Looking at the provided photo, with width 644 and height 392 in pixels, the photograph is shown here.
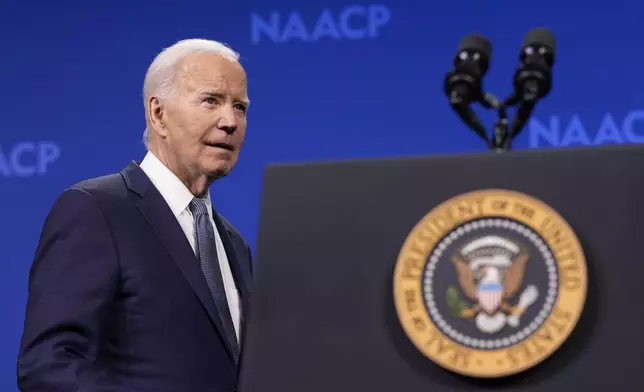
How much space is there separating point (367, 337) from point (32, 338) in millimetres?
633

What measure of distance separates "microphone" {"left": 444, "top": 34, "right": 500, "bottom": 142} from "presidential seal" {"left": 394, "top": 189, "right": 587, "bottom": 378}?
0.74 feet

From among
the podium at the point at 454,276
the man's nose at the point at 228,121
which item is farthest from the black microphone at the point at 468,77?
the man's nose at the point at 228,121

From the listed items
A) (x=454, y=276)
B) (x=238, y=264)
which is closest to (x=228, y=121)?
(x=238, y=264)

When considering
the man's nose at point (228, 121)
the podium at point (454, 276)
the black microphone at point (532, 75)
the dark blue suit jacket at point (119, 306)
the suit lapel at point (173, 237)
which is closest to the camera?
the podium at point (454, 276)

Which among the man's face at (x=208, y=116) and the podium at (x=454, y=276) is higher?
the man's face at (x=208, y=116)

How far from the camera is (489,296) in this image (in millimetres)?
1013

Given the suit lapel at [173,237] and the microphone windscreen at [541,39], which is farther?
the suit lapel at [173,237]

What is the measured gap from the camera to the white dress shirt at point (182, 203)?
1.69 metres

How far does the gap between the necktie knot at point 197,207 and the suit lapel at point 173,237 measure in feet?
0.27

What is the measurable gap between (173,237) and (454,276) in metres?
0.70

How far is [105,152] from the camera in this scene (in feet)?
10.6

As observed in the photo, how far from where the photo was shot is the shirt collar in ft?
5.61

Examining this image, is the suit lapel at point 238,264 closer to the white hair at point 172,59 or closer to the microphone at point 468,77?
the white hair at point 172,59

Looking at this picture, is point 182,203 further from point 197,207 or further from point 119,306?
point 119,306
